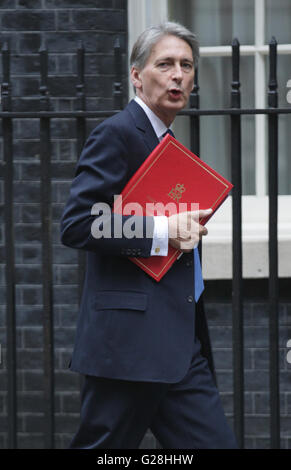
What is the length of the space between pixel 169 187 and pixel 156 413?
767mm

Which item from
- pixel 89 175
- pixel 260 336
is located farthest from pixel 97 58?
pixel 89 175

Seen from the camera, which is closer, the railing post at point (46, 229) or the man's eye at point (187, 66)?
the man's eye at point (187, 66)

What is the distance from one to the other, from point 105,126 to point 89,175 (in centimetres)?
17

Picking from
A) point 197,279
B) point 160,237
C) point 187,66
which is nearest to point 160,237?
point 160,237

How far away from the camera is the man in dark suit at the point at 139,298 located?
2885 mm

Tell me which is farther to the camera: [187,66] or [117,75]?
[117,75]

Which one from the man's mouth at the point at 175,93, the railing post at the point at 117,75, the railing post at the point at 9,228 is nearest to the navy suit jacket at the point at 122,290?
the man's mouth at the point at 175,93

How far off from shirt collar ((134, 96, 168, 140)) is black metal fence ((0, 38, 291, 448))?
1.50 feet

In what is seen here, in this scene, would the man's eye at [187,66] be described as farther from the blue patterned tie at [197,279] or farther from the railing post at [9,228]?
the railing post at [9,228]

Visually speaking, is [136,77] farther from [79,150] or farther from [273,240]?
[273,240]

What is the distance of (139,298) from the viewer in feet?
9.67

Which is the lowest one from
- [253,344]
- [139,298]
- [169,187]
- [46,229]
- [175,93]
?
[253,344]

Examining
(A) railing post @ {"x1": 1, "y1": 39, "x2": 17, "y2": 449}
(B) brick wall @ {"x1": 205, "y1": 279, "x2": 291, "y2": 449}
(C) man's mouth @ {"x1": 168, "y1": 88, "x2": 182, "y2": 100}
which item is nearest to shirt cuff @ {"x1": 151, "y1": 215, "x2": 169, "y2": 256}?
(C) man's mouth @ {"x1": 168, "y1": 88, "x2": 182, "y2": 100}

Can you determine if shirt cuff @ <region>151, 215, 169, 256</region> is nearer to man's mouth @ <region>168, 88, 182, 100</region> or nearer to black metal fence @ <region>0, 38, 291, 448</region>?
man's mouth @ <region>168, 88, 182, 100</region>
